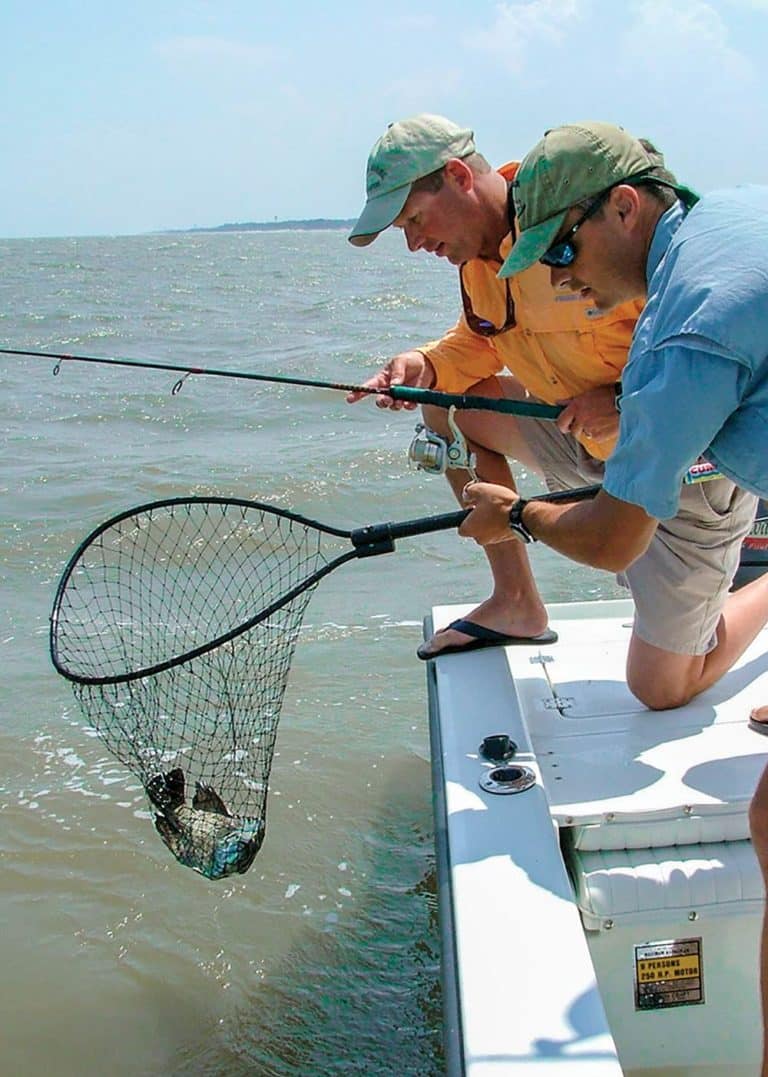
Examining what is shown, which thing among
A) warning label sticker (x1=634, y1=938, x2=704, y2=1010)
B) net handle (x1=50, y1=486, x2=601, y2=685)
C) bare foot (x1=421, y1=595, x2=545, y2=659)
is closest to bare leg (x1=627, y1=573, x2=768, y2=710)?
bare foot (x1=421, y1=595, x2=545, y2=659)

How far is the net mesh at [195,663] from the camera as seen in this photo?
8.93ft

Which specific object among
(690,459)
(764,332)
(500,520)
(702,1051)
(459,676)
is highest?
(764,332)

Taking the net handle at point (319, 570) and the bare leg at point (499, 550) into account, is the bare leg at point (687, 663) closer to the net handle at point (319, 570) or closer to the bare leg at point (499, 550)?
the bare leg at point (499, 550)

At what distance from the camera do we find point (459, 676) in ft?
10.6

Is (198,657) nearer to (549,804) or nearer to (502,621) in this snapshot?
(502,621)

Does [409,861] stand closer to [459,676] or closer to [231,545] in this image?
[459,676]

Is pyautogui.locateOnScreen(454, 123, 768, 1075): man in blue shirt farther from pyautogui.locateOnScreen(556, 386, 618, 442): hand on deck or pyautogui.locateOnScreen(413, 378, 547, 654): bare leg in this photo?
pyautogui.locateOnScreen(413, 378, 547, 654): bare leg

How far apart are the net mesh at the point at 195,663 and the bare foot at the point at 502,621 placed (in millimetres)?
439

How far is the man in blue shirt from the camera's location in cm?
177

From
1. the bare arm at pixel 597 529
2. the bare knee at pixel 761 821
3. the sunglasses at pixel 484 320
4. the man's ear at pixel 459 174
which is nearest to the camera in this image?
the bare knee at pixel 761 821

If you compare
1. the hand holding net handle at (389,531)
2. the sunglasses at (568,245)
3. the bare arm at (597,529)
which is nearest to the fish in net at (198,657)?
the hand holding net handle at (389,531)

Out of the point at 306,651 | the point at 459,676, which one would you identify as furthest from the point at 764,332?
the point at 306,651

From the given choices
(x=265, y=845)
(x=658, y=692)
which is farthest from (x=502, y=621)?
(x=265, y=845)

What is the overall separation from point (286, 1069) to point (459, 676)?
109 cm
